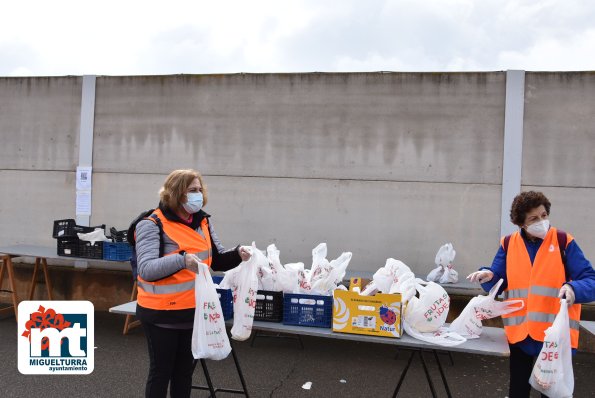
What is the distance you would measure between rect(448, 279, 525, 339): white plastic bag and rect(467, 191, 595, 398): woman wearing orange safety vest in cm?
4

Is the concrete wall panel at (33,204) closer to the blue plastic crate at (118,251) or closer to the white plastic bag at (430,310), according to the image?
the blue plastic crate at (118,251)

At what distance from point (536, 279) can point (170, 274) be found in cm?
199

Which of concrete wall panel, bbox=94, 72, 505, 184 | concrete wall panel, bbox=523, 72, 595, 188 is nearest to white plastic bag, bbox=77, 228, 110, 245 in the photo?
concrete wall panel, bbox=94, 72, 505, 184

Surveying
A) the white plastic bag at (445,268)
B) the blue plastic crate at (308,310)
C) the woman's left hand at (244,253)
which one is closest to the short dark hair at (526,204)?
the blue plastic crate at (308,310)

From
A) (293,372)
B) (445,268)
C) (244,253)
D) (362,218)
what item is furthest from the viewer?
(362,218)

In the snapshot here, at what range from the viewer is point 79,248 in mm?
5809

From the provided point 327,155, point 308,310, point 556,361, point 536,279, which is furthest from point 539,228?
point 327,155

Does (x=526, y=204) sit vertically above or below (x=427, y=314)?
above

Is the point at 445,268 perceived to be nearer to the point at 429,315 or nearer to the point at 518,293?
the point at 429,315

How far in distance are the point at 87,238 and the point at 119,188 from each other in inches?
45.4

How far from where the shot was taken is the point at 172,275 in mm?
2758

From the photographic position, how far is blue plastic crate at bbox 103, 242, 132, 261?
563cm

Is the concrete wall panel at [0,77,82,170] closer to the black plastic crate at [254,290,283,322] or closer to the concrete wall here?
the concrete wall

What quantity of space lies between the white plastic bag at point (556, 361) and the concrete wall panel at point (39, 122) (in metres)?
6.30
